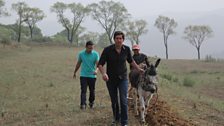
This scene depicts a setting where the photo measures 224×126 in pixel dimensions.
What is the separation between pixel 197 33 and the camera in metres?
85.9

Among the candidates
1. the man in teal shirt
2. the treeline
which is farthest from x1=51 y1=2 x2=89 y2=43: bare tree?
the man in teal shirt

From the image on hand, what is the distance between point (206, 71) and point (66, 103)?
3290cm

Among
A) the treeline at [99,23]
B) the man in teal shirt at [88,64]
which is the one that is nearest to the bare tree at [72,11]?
the treeline at [99,23]

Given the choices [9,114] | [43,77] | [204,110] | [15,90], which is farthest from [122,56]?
[43,77]

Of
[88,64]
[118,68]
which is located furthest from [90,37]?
[118,68]

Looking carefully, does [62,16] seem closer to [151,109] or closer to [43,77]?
[43,77]

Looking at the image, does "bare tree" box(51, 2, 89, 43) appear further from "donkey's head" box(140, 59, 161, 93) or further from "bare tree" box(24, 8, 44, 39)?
"donkey's head" box(140, 59, 161, 93)

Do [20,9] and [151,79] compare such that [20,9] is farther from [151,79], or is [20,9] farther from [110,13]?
[151,79]

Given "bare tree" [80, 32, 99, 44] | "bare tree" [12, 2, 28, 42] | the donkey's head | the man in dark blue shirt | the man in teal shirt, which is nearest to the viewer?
the man in dark blue shirt

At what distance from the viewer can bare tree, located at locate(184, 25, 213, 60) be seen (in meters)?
84.7

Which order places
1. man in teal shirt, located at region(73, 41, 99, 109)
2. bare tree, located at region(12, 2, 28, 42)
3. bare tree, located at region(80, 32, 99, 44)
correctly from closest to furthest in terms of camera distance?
man in teal shirt, located at region(73, 41, 99, 109) < bare tree, located at region(12, 2, 28, 42) < bare tree, located at region(80, 32, 99, 44)

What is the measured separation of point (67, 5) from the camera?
77250 millimetres

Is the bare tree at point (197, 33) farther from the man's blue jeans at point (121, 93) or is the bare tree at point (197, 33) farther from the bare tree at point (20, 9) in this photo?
the man's blue jeans at point (121, 93)

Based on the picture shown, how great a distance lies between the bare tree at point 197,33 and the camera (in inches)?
3334
